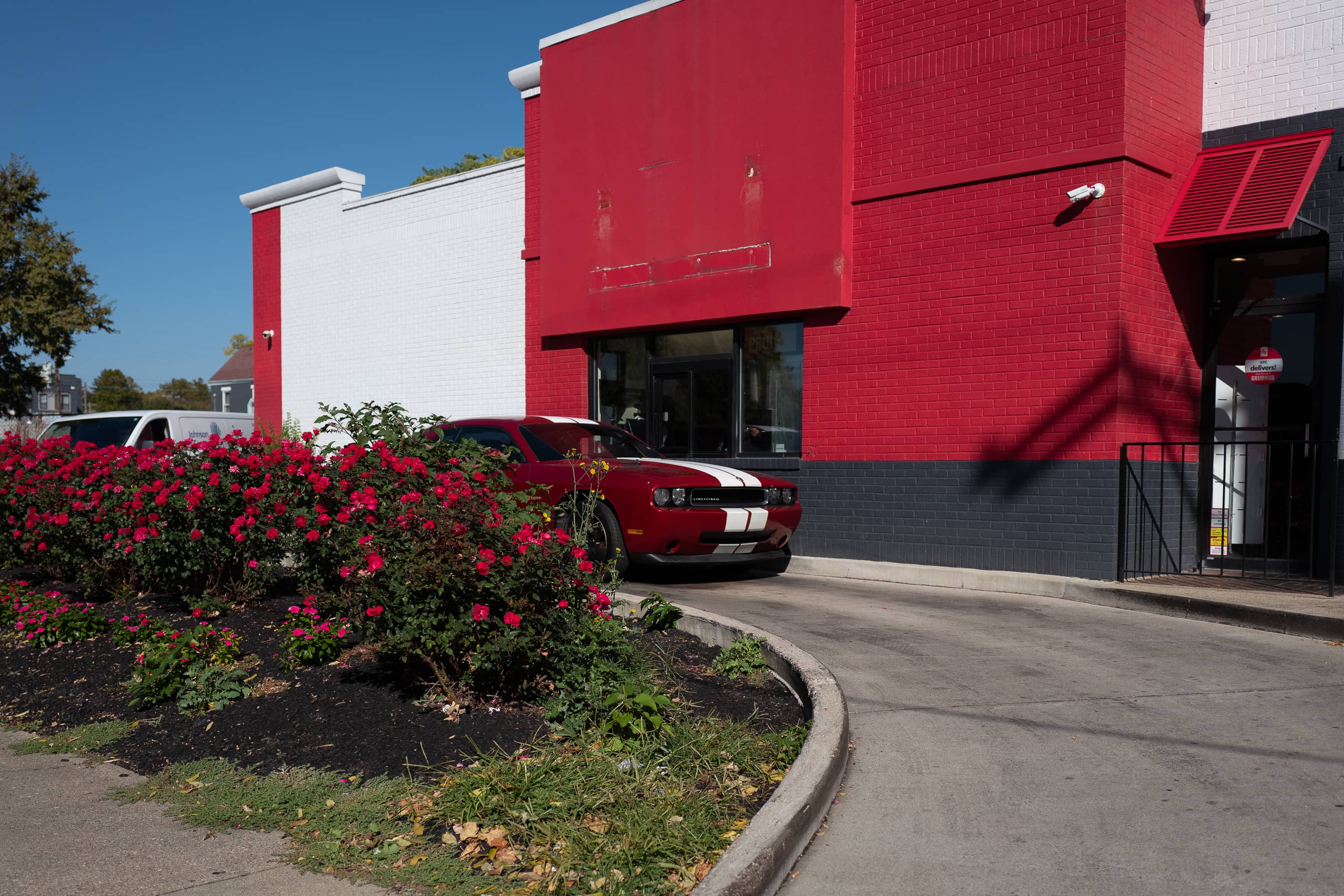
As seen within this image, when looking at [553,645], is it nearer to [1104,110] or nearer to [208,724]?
[208,724]

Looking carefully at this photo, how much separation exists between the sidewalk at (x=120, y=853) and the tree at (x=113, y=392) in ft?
367

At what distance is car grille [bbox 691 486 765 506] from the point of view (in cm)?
947

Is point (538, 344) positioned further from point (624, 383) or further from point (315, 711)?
point (315, 711)

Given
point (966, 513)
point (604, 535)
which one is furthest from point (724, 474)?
point (966, 513)

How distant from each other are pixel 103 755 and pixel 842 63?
1000cm

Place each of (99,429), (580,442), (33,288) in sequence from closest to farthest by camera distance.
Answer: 1. (580,442)
2. (99,429)
3. (33,288)

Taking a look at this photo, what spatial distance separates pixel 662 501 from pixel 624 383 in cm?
540

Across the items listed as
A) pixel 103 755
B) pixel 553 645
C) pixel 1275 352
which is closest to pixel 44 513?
pixel 103 755

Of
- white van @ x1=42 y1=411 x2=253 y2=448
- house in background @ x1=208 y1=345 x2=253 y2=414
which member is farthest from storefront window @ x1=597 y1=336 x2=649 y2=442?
house in background @ x1=208 y1=345 x2=253 y2=414

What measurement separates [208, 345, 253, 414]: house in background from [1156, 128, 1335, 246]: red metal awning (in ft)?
183

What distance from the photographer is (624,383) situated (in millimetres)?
14469

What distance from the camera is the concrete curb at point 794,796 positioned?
3271mm

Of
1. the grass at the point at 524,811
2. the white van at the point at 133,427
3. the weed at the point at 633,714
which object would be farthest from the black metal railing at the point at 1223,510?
the white van at the point at 133,427

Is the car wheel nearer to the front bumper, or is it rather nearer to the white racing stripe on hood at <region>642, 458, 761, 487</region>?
the front bumper
